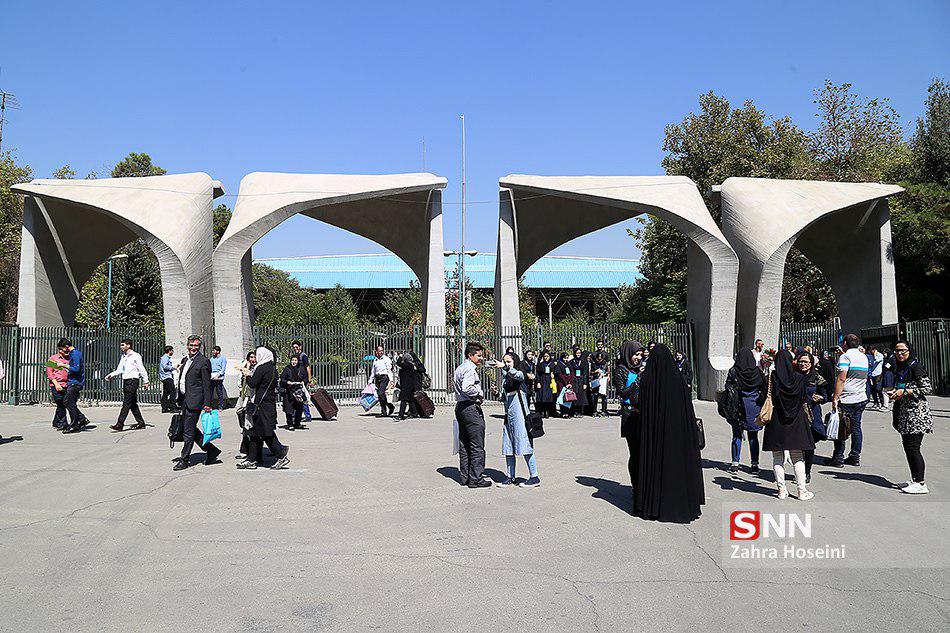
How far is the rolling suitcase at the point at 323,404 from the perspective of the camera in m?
16.1

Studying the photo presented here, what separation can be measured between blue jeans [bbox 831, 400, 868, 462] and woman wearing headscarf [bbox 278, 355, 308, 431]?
923 cm

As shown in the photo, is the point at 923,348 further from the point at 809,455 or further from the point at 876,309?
the point at 809,455

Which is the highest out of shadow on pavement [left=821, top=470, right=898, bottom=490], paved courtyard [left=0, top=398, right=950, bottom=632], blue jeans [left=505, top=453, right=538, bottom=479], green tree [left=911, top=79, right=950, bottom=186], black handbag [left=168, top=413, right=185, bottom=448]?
green tree [left=911, top=79, right=950, bottom=186]

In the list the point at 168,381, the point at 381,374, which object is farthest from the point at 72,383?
the point at 381,374

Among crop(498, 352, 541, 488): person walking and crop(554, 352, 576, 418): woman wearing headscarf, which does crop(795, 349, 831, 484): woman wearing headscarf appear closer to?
crop(498, 352, 541, 488): person walking

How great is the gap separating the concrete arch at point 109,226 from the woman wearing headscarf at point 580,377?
9.94 meters

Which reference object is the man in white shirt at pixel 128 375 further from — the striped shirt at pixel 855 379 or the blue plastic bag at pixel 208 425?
the striped shirt at pixel 855 379

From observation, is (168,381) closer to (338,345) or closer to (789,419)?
(338,345)

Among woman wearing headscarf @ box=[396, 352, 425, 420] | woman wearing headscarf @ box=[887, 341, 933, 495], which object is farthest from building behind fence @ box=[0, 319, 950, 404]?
woman wearing headscarf @ box=[887, 341, 933, 495]

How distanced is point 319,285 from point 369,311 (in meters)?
7.56

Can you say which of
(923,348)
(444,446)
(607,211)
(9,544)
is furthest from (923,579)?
(607,211)

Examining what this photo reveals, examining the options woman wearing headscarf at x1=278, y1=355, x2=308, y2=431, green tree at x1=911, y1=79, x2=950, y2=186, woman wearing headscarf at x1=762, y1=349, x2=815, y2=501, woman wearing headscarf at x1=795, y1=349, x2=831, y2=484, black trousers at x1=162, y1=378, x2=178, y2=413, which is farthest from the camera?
green tree at x1=911, y1=79, x2=950, y2=186

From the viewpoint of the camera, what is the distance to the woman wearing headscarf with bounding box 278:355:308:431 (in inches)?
570

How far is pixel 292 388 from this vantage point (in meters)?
14.5
